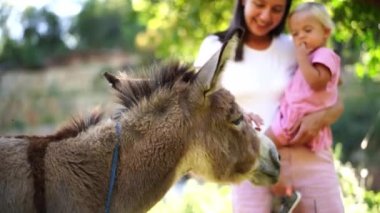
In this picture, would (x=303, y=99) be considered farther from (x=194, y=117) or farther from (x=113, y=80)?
(x=113, y=80)

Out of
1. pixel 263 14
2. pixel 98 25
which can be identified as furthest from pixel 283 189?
pixel 98 25

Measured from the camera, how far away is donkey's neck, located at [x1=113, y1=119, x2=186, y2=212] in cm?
406

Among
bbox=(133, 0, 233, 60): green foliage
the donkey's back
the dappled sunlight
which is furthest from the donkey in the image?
bbox=(133, 0, 233, 60): green foliage

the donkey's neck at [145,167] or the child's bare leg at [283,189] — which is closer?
the donkey's neck at [145,167]

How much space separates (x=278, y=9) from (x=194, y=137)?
144 cm

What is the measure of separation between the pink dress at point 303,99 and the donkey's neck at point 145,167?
1.08 m

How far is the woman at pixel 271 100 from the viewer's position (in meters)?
5.10

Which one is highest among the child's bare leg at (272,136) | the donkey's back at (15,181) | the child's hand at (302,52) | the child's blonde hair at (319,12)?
the child's blonde hair at (319,12)

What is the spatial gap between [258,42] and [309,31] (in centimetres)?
35

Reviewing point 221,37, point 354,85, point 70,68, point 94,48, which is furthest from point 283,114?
point 94,48

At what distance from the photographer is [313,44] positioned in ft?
16.9

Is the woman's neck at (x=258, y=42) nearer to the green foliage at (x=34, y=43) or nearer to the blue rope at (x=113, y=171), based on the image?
the blue rope at (x=113, y=171)

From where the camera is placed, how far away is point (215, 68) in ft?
13.5

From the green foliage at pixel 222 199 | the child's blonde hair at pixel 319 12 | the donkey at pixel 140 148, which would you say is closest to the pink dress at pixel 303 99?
the child's blonde hair at pixel 319 12
